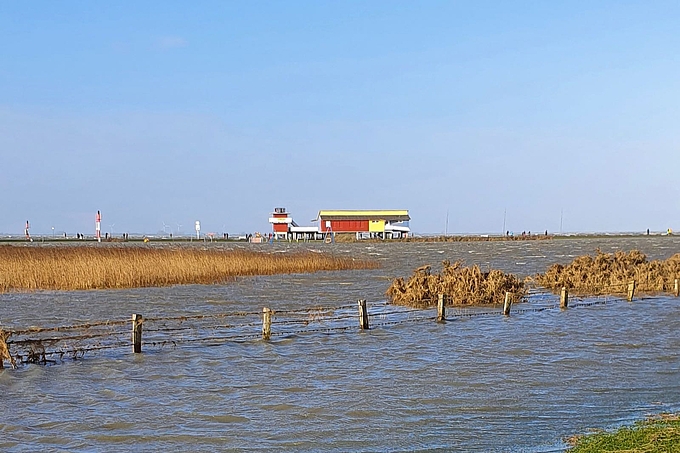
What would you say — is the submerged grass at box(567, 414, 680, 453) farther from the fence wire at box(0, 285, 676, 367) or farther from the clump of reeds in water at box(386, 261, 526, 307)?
the clump of reeds in water at box(386, 261, 526, 307)

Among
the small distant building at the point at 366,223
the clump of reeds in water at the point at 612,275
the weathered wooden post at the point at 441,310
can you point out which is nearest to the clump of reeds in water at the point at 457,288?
the weathered wooden post at the point at 441,310

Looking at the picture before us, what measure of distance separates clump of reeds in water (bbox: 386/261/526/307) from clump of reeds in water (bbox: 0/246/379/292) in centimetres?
1157

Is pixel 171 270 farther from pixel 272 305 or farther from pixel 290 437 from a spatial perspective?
pixel 290 437

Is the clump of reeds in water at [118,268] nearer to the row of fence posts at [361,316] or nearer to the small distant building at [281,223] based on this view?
the row of fence posts at [361,316]

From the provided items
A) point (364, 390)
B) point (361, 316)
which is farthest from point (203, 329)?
point (364, 390)

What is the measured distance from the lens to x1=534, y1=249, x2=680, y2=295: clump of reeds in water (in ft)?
103

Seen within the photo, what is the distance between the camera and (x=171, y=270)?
35.8m

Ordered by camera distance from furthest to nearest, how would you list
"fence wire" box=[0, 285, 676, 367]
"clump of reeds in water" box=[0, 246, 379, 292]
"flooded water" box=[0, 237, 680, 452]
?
"clump of reeds in water" box=[0, 246, 379, 292] → "fence wire" box=[0, 285, 676, 367] → "flooded water" box=[0, 237, 680, 452]

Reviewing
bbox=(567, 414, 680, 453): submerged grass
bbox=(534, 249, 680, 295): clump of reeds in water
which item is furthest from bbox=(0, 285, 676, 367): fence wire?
bbox=(567, 414, 680, 453): submerged grass

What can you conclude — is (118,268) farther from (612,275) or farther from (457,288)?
(612,275)

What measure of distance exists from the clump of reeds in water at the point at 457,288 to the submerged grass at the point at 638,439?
661 inches

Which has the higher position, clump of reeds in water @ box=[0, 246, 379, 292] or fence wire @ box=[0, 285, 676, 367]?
clump of reeds in water @ box=[0, 246, 379, 292]

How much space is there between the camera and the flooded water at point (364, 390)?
10.6 m

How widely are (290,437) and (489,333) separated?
10769mm
